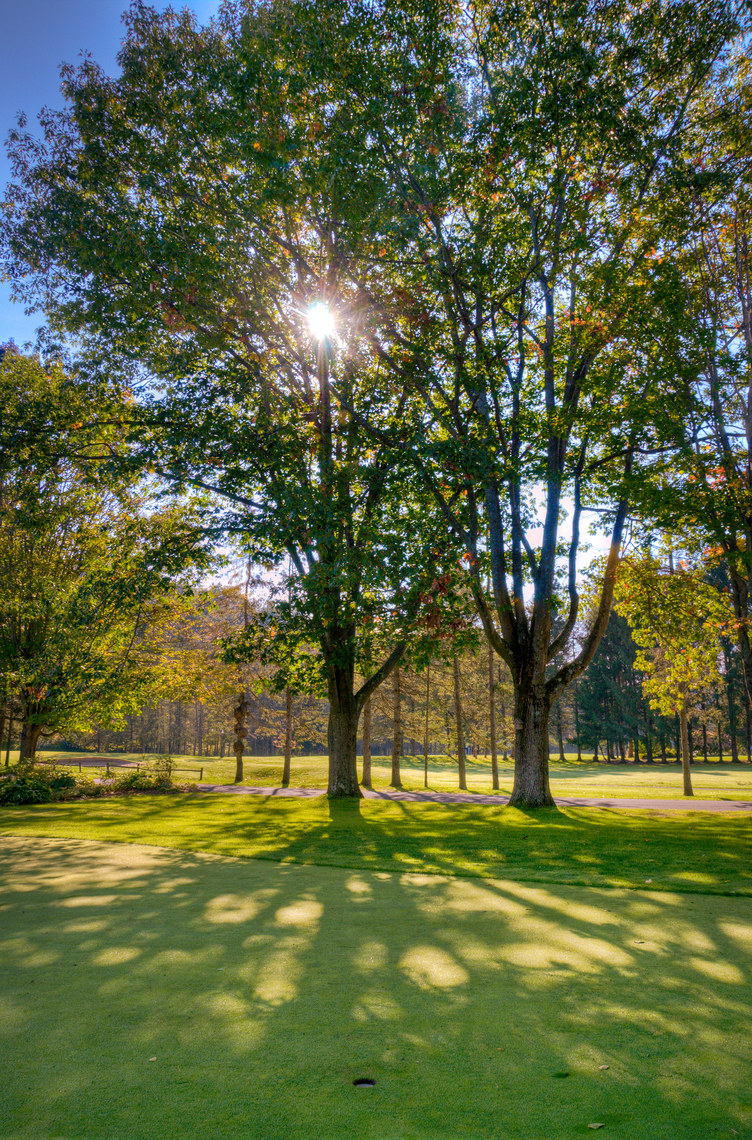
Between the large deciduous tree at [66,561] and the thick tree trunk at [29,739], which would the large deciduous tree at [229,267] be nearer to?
the large deciduous tree at [66,561]

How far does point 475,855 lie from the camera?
9.40 meters

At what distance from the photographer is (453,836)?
11594mm

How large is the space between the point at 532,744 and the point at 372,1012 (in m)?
13.7

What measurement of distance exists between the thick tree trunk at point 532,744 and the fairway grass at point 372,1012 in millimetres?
9417

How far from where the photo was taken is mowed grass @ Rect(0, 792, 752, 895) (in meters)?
8.11

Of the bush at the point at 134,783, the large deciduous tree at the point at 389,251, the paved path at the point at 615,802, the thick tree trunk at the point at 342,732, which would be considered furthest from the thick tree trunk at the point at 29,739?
the large deciduous tree at the point at 389,251

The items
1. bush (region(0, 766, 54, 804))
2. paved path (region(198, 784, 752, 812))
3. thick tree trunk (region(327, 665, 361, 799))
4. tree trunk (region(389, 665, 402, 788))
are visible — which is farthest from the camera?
tree trunk (region(389, 665, 402, 788))

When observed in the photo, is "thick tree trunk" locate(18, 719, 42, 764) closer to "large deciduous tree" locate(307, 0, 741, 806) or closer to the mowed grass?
the mowed grass

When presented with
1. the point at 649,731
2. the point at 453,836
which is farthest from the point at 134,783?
the point at 649,731

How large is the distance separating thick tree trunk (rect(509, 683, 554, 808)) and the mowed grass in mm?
669

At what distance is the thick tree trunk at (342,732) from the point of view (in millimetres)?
18672

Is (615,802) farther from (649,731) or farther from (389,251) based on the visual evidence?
(649,731)

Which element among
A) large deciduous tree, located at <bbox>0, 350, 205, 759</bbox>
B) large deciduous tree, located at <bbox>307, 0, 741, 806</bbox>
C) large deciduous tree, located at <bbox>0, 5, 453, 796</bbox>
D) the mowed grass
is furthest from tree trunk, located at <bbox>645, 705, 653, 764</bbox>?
large deciduous tree, located at <bbox>0, 5, 453, 796</bbox>

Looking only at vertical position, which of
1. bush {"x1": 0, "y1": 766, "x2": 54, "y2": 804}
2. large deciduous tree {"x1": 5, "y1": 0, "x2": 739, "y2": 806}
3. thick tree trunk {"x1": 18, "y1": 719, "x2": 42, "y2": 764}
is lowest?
bush {"x1": 0, "y1": 766, "x2": 54, "y2": 804}
